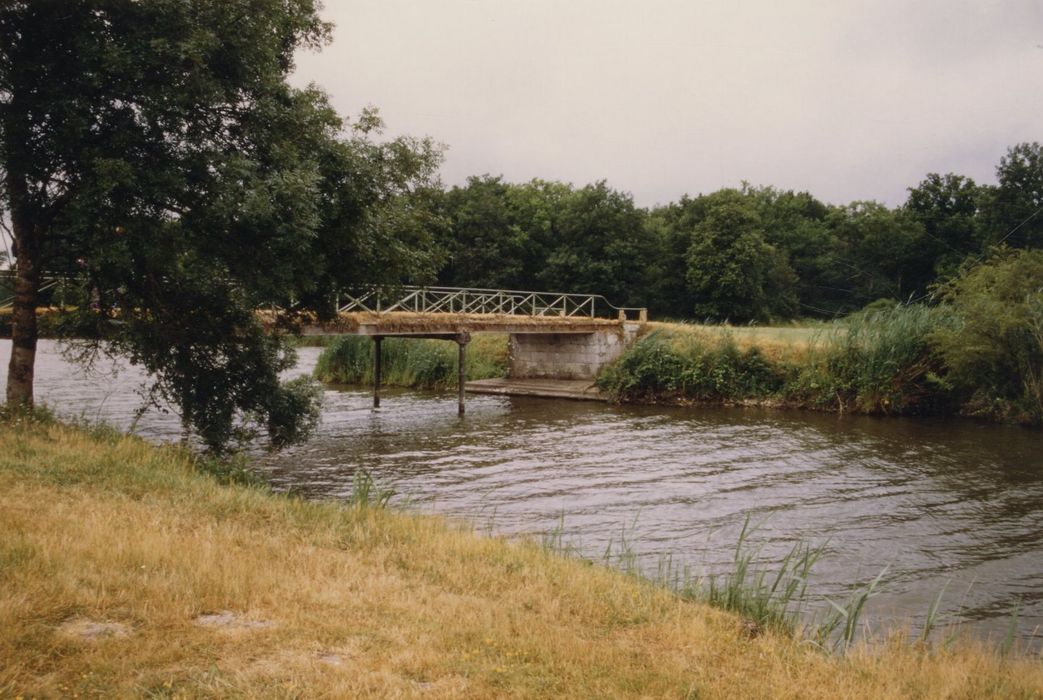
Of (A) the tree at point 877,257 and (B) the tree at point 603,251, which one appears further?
(A) the tree at point 877,257

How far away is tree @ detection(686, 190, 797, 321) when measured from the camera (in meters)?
58.6

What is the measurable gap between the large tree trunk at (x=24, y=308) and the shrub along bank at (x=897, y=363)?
25.8 meters

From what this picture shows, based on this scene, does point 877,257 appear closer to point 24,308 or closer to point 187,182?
point 187,182


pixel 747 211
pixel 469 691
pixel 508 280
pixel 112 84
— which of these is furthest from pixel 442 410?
pixel 747 211

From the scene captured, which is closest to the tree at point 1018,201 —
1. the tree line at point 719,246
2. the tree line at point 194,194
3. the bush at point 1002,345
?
the tree line at point 719,246

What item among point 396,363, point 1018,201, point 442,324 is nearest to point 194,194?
point 442,324

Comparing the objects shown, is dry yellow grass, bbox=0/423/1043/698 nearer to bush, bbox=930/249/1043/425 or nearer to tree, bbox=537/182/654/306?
bush, bbox=930/249/1043/425

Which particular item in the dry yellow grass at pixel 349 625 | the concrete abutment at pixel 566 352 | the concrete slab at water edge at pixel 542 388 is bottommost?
the concrete slab at water edge at pixel 542 388

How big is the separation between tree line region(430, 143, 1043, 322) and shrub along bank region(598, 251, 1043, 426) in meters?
21.9

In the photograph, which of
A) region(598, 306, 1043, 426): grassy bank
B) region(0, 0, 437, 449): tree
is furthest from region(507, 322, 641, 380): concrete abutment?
region(0, 0, 437, 449): tree

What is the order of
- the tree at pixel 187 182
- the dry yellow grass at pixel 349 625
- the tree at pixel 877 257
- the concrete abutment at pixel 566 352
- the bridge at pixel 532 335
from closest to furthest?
1. the dry yellow grass at pixel 349 625
2. the tree at pixel 187 182
3. the bridge at pixel 532 335
4. the concrete abutment at pixel 566 352
5. the tree at pixel 877 257

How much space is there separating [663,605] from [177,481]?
6.78 metres

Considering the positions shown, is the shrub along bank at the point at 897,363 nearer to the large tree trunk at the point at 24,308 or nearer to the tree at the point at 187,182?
the tree at the point at 187,182

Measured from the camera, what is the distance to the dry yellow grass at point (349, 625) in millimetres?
5297
